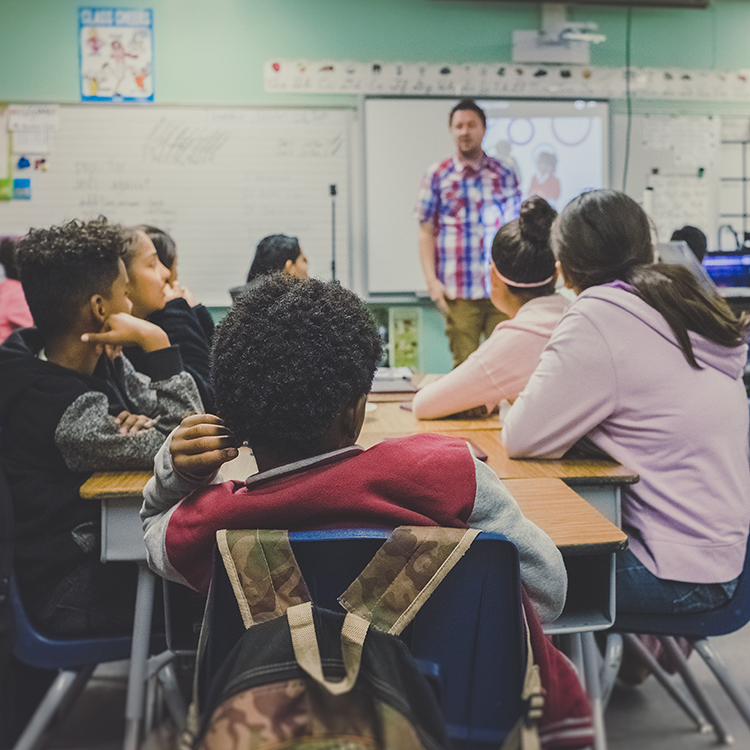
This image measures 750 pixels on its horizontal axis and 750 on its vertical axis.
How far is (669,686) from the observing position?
74.1 inches

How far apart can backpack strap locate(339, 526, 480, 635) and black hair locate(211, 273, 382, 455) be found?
0.56 ft

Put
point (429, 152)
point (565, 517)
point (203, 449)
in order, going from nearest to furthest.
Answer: point (203, 449), point (565, 517), point (429, 152)

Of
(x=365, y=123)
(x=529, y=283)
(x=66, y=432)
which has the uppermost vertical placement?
(x=365, y=123)

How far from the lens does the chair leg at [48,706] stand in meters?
1.44

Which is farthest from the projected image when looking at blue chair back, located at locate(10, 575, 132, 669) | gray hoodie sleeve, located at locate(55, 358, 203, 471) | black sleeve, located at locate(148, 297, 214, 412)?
blue chair back, located at locate(10, 575, 132, 669)

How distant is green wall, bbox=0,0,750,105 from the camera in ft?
14.0

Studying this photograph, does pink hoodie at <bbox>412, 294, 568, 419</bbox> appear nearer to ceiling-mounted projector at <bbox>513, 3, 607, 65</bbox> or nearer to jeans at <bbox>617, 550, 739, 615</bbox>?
jeans at <bbox>617, 550, 739, 615</bbox>

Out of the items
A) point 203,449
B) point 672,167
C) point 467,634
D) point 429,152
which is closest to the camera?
point 467,634

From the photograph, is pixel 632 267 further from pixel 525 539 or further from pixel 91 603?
pixel 91 603

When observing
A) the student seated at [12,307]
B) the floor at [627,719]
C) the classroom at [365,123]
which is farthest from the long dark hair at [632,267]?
the student seated at [12,307]

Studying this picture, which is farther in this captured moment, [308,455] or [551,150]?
[551,150]

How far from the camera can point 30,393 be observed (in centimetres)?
144

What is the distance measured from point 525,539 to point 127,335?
3.32 feet

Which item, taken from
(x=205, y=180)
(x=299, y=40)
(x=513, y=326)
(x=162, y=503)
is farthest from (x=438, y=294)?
(x=162, y=503)
